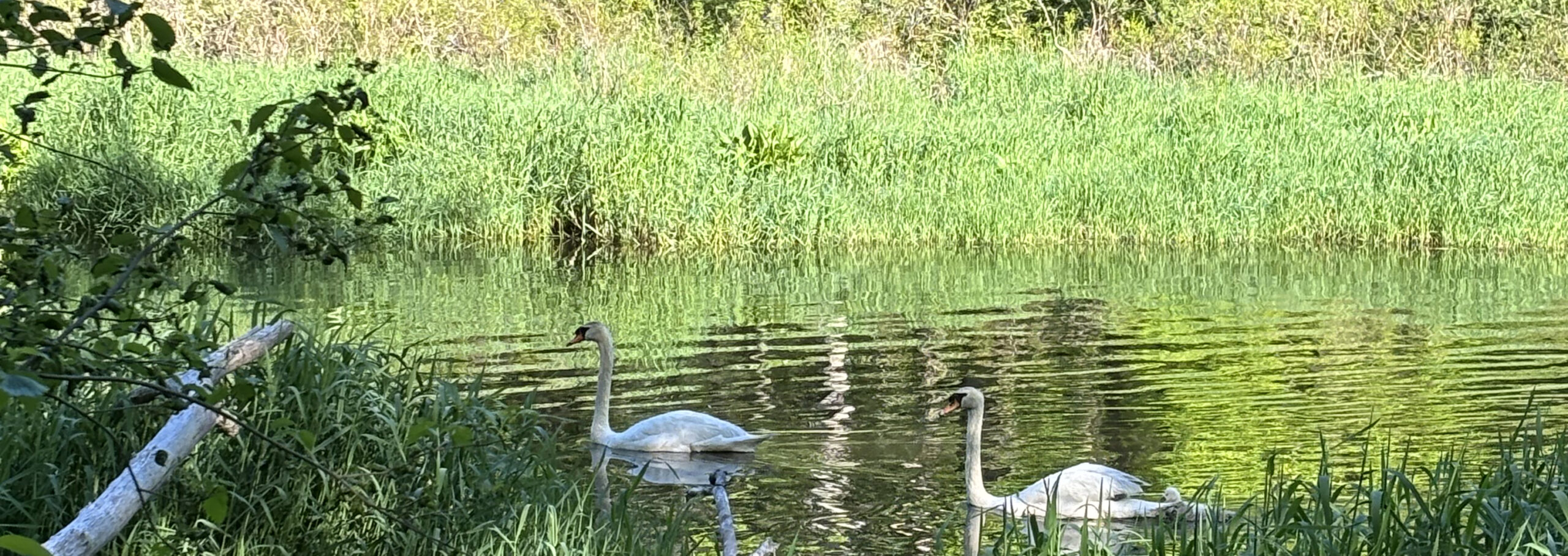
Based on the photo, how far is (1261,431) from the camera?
9.32 m

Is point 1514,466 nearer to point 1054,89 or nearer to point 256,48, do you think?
point 1054,89

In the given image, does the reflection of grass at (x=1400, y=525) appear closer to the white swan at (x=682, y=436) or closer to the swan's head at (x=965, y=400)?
the swan's head at (x=965, y=400)

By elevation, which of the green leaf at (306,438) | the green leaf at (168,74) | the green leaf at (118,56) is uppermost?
the green leaf at (118,56)

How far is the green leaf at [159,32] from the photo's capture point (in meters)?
3.20

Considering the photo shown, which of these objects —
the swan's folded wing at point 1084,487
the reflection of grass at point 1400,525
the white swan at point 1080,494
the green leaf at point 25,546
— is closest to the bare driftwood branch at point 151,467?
the green leaf at point 25,546

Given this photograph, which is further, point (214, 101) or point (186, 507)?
point (214, 101)

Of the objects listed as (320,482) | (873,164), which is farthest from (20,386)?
(873,164)

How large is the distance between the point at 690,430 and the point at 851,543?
213 cm

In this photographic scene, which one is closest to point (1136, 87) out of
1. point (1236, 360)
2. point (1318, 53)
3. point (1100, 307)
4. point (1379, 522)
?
point (1318, 53)

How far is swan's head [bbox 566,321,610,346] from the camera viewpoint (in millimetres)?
9953

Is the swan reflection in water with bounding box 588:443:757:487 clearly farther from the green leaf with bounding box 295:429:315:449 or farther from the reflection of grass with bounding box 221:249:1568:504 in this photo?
the green leaf with bounding box 295:429:315:449

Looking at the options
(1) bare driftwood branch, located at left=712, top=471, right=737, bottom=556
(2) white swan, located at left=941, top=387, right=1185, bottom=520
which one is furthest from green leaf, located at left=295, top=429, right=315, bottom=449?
(2) white swan, located at left=941, top=387, right=1185, bottom=520

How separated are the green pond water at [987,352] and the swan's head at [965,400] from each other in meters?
0.30

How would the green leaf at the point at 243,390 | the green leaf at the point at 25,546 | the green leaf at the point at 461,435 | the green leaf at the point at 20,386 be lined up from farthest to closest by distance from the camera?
the green leaf at the point at 461,435 → the green leaf at the point at 243,390 → the green leaf at the point at 20,386 → the green leaf at the point at 25,546
